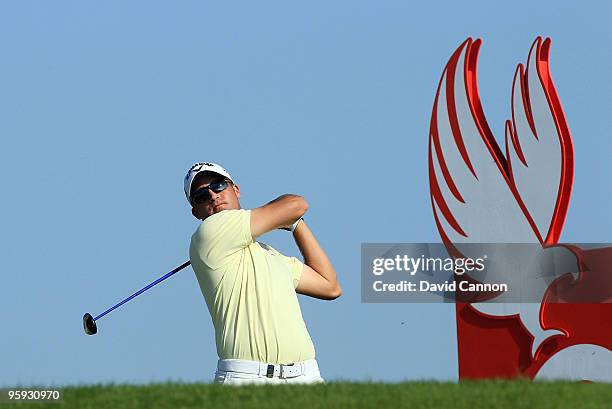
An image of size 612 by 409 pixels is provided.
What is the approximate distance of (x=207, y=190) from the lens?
636 centimetres

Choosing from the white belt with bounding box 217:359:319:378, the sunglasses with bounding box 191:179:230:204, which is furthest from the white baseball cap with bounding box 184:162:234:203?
the white belt with bounding box 217:359:319:378

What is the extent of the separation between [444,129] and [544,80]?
175cm

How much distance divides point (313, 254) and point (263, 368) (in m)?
1.07

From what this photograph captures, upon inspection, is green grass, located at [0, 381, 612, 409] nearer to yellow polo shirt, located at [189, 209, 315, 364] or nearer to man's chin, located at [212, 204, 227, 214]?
yellow polo shirt, located at [189, 209, 315, 364]

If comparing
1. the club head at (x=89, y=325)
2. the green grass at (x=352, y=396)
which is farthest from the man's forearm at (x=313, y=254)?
the club head at (x=89, y=325)

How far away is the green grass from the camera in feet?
17.0

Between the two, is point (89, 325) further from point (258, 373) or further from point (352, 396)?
point (352, 396)

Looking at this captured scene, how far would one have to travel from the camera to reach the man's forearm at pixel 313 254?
665cm

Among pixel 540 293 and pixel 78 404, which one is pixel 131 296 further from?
pixel 540 293

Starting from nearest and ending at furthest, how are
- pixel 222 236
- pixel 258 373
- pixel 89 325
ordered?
pixel 258 373 → pixel 222 236 → pixel 89 325

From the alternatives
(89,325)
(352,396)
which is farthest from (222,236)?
(89,325)

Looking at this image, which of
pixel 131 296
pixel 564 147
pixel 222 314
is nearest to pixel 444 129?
pixel 564 147

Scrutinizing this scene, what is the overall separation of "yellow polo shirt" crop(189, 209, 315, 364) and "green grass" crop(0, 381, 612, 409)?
37 cm

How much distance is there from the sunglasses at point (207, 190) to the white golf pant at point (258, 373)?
3.33 ft
